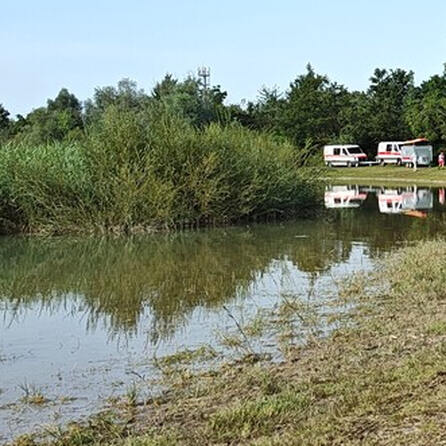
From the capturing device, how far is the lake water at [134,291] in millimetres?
7488

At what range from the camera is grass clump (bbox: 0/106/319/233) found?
21828 mm

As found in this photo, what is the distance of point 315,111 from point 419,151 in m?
10.1

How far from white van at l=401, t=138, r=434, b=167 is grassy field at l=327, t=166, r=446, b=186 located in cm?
93

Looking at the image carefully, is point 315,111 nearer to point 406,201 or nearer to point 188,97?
point 188,97

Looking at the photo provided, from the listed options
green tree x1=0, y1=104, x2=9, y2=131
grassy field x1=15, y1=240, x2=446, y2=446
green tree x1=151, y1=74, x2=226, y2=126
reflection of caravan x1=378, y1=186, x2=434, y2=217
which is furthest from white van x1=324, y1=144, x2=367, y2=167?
grassy field x1=15, y1=240, x2=446, y2=446

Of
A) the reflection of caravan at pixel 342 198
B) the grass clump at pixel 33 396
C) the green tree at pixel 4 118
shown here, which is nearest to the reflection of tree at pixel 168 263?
the grass clump at pixel 33 396

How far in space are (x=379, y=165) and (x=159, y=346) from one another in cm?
5201

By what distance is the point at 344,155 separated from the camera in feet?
196

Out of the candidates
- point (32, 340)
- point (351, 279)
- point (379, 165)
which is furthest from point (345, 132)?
point (32, 340)

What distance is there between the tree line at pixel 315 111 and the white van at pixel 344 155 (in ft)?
3.99

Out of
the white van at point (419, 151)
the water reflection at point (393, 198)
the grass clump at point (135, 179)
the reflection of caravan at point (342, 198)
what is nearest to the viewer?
the grass clump at point (135, 179)

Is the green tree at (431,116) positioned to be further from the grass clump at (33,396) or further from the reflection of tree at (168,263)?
the grass clump at (33,396)

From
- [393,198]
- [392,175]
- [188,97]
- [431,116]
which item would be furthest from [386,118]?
[393,198]

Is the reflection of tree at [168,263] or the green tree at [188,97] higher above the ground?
the green tree at [188,97]
